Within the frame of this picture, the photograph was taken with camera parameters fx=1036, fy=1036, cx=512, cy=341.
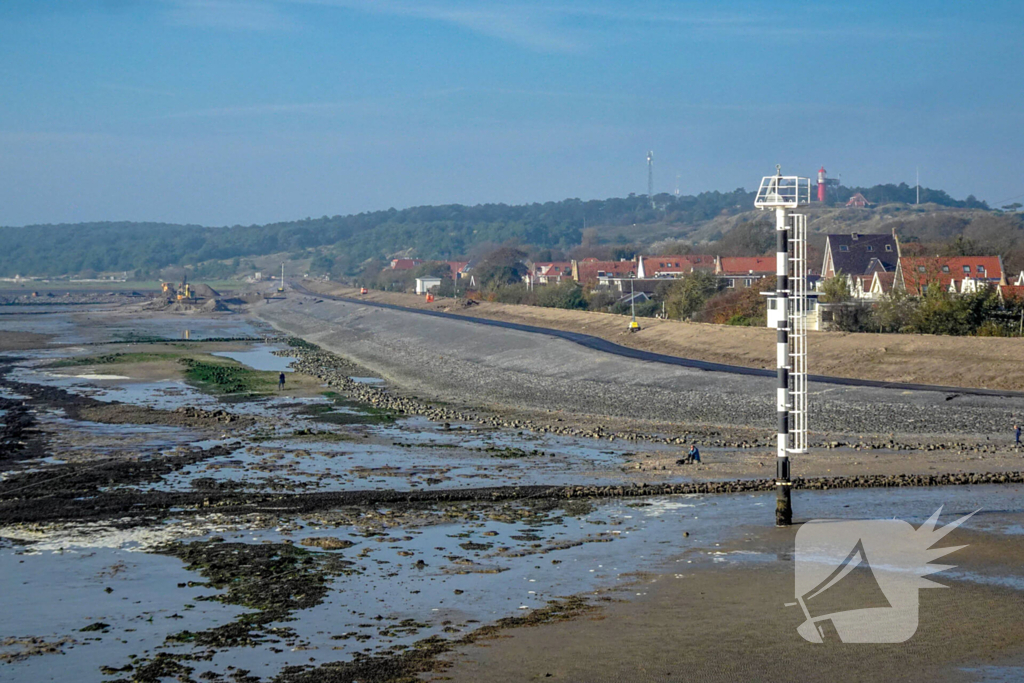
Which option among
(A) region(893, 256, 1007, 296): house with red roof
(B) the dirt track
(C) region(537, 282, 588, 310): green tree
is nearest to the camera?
(B) the dirt track

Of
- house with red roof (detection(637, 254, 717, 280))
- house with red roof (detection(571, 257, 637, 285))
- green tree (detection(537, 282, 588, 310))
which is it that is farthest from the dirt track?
house with red roof (detection(571, 257, 637, 285))

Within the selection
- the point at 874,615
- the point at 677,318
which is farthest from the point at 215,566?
the point at 677,318

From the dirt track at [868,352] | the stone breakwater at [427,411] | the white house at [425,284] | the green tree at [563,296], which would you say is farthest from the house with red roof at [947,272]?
the white house at [425,284]

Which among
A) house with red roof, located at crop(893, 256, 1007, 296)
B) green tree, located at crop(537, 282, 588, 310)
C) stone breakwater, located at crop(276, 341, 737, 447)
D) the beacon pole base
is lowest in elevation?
stone breakwater, located at crop(276, 341, 737, 447)

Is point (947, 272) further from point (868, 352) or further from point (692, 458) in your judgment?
point (692, 458)

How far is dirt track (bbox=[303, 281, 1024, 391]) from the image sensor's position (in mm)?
42938

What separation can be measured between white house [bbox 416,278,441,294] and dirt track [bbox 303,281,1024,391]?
96672mm

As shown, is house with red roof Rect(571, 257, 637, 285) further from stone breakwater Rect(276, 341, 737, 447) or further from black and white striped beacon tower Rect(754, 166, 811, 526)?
black and white striped beacon tower Rect(754, 166, 811, 526)

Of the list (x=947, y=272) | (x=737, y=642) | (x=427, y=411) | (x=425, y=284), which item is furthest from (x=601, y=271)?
→ (x=737, y=642)

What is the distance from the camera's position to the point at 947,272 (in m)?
74.5

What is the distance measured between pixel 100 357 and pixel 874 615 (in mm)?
63863

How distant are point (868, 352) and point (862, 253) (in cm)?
4909

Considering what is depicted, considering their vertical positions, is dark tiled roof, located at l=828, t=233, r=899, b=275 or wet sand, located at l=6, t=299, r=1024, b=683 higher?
dark tiled roof, located at l=828, t=233, r=899, b=275

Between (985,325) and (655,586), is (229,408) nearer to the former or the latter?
(655,586)
